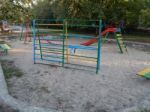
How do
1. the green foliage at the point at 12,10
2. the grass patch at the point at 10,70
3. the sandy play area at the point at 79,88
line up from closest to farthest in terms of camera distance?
the sandy play area at the point at 79,88, the grass patch at the point at 10,70, the green foliage at the point at 12,10

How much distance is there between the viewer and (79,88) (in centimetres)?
458

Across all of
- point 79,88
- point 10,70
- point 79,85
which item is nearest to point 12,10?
point 10,70

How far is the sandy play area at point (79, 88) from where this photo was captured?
149 inches

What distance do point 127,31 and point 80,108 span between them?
1567 centimetres

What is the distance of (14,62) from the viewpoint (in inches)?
272

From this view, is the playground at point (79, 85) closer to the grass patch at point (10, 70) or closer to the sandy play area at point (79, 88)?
the sandy play area at point (79, 88)

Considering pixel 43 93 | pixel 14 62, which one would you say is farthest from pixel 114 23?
pixel 43 93

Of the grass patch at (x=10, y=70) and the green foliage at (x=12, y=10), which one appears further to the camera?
the green foliage at (x=12, y=10)

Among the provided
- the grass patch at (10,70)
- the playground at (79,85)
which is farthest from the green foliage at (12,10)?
the grass patch at (10,70)

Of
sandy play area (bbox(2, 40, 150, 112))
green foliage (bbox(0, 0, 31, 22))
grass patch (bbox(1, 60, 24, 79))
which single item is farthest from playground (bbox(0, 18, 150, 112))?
green foliage (bbox(0, 0, 31, 22))

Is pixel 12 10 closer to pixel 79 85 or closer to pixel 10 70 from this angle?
pixel 10 70

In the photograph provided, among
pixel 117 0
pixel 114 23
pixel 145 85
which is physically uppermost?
pixel 117 0

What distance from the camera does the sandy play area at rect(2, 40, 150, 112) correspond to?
379 cm

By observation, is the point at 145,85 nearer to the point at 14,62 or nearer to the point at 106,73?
the point at 106,73
